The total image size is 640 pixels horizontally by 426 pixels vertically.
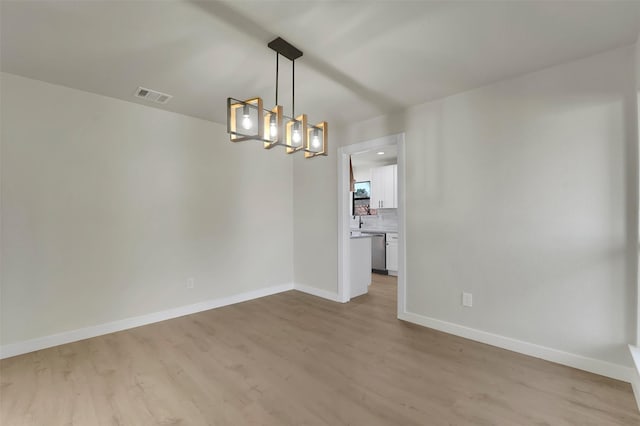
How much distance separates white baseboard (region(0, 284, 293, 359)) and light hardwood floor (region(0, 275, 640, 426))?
9 cm

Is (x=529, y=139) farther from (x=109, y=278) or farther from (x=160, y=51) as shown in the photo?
(x=109, y=278)

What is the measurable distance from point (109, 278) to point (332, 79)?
313 centimetres

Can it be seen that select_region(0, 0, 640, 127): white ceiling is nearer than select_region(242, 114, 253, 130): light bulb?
Yes

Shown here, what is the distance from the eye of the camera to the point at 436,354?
262 cm

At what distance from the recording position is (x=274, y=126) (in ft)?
7.57

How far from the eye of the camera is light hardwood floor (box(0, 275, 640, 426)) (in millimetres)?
1823

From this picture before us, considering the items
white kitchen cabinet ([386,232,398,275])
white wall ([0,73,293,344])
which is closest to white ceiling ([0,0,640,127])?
white wall ([0,73,293,344])

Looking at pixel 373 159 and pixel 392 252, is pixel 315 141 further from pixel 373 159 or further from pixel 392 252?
pixel 373 159

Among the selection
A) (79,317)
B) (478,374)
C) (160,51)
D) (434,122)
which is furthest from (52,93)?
(478,374)

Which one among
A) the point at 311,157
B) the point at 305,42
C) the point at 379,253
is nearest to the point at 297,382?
the point at 311,157

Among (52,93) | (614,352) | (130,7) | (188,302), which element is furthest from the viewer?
(188,302)

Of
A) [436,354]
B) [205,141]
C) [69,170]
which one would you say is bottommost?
[436,354]

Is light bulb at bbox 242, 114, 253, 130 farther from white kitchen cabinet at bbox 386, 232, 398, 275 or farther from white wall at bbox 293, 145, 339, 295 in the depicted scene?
white kitchen cabinet at bbox 386, 232, 398, 275

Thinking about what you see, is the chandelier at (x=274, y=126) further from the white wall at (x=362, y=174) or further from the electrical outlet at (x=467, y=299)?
the white wall at (x=362, y=174)
